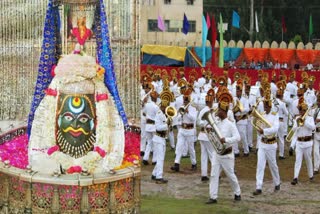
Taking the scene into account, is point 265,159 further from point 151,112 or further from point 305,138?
point 151,112

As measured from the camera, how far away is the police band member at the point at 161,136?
1291cm

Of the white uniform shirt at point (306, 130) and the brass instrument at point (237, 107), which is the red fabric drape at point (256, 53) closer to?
the brass instrument at point (237, 107)

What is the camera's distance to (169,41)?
125 ft

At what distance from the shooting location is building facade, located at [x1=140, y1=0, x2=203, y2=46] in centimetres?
3781

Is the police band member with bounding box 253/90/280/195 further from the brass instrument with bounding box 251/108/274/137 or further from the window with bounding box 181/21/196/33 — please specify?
the window with bounding box 181/21/196/33

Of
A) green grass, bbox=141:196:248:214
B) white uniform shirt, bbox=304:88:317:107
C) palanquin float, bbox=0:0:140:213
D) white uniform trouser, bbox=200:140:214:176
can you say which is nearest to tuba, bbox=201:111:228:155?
green grass, bbox=141:196:248:214

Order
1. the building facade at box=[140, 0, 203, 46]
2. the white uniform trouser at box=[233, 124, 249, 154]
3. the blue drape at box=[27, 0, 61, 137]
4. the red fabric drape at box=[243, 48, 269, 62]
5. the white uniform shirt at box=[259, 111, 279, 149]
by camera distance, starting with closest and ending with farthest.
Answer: the blue drape at box=[27, 0, 61, 137]
the white uniform shirt at box=[259, 111, 279, 149]
the white uniform trouser at box=[233, 124, 249, 154]
the red fabric drape at box=[243, 48, 269, 62]
the building facade at box=[140, 0, 203, 46]

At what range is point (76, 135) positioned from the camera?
8844 millimetres

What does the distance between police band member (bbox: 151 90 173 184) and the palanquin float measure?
4165 millimetres

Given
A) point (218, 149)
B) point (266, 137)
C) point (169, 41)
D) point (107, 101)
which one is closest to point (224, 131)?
point (218, 149)

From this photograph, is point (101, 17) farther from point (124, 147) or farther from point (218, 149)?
point (218, 149)

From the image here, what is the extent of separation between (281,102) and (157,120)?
4.06 metres

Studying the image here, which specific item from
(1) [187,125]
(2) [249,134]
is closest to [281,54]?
(2) [249,134]

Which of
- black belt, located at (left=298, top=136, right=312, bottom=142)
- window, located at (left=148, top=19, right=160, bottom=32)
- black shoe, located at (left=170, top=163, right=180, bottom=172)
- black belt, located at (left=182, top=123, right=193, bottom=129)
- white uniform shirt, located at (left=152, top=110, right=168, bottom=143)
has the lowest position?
black shoe, located at (left=170, top=163, right=180, bottom=172)
